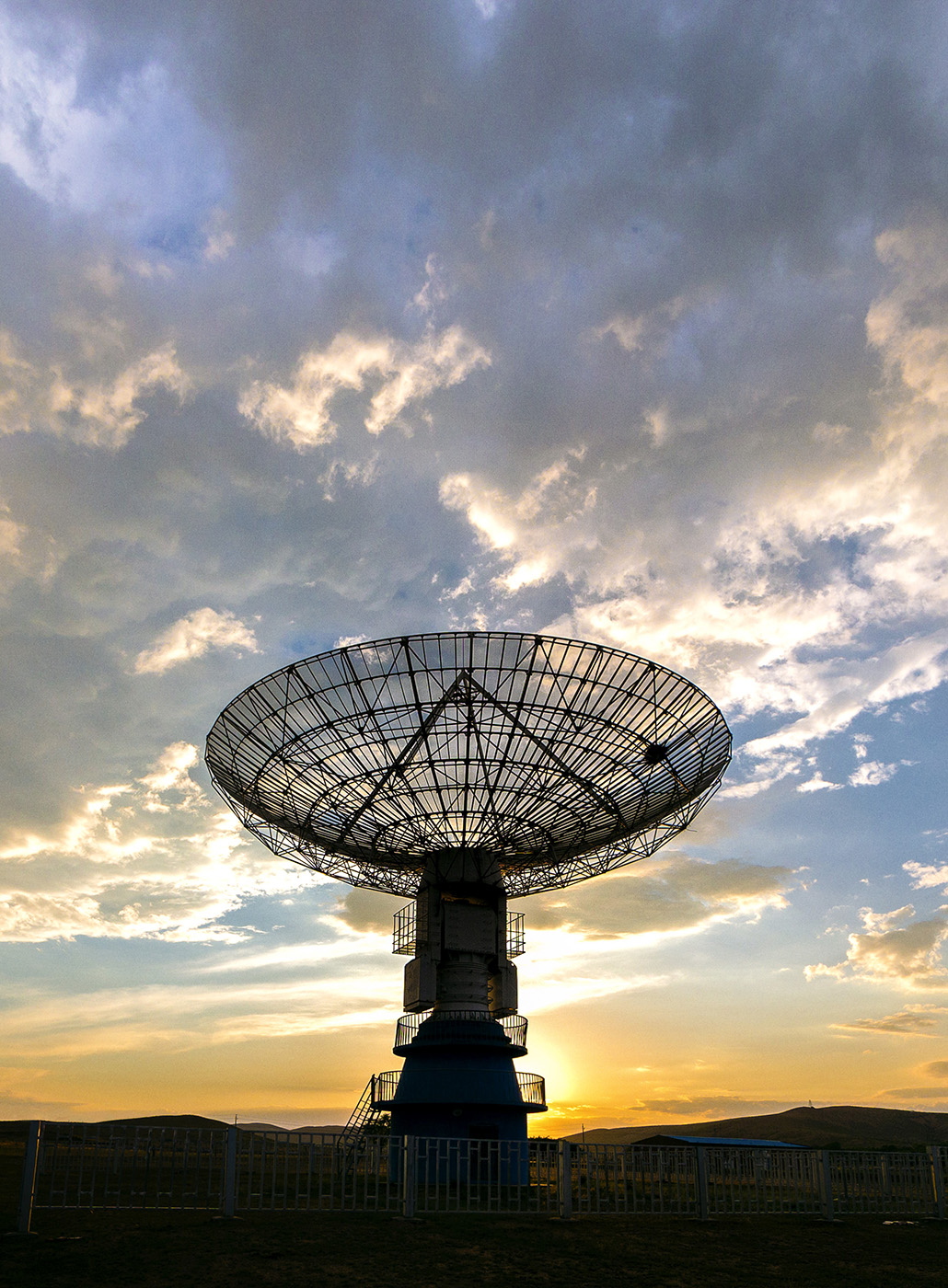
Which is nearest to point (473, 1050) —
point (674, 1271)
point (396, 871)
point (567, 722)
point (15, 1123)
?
point (396, 871)

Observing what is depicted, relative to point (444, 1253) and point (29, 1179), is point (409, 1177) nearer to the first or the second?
point (444, 1253)

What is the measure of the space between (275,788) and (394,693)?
6.37 metres

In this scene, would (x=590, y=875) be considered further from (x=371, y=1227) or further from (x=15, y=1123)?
(x=15, y=1123)

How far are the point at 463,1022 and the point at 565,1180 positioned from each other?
16303 millimetres

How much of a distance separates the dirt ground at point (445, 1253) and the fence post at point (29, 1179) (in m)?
0.38

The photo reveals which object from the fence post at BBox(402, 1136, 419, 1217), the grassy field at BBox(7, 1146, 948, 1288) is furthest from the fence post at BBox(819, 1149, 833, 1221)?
the fence post at BBox(402, 1136, 419, 1217)

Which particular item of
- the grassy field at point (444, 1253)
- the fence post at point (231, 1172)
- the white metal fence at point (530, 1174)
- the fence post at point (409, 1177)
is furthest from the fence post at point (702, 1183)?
the fence post at point (231, 1172)

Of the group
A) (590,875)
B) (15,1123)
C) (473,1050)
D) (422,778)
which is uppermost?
(422,778)

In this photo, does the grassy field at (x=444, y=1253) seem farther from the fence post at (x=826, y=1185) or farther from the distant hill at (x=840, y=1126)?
the distant hill at (x=840, y=1126)

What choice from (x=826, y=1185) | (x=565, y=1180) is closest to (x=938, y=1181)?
(x=826, y=1185)

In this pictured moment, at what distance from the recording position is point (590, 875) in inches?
1521

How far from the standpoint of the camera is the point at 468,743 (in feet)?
108

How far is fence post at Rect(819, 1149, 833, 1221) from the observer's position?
21578 mm

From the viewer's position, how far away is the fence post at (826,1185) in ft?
70.8
